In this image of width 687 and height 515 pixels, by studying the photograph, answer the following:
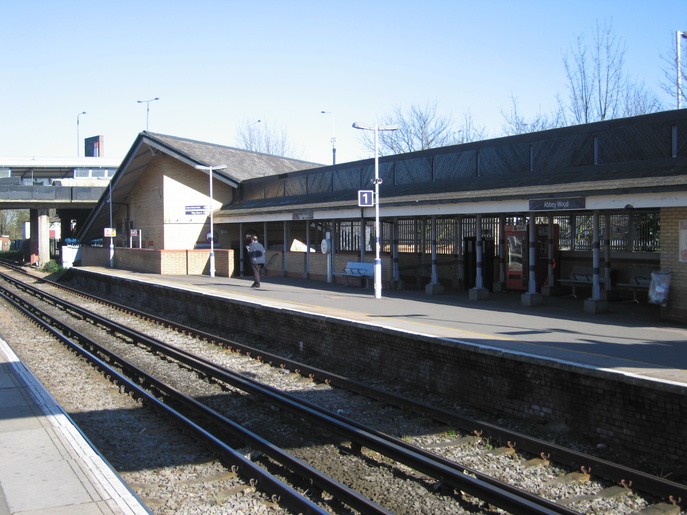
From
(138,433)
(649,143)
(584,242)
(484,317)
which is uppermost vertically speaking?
(649,143)

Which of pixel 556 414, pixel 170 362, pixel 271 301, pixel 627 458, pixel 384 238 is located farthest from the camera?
pixel 384 238

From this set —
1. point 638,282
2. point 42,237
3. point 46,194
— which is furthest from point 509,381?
point 42,237

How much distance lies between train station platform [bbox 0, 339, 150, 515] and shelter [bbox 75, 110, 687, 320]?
31.6ft

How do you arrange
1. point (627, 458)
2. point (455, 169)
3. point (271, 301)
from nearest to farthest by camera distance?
point (627, 458)
point (271, 301)
point (455, 169)

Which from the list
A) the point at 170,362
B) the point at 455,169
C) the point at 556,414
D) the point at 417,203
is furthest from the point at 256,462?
the point at 455,169

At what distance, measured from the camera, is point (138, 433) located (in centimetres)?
787

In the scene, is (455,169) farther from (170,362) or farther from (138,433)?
(138,433)

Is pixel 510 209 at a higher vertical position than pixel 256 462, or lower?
higher

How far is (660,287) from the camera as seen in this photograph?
11.2 metres

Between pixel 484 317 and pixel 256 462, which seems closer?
pixel 256 462

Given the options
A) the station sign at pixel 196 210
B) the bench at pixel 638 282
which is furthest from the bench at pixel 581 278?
the station sign at pixel 196 210

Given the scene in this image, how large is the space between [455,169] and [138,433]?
Result: 13.1 m

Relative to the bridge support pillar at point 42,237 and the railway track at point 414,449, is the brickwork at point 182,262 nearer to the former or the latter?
the railway track at point 414,449

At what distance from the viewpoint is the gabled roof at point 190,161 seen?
1177 inches
